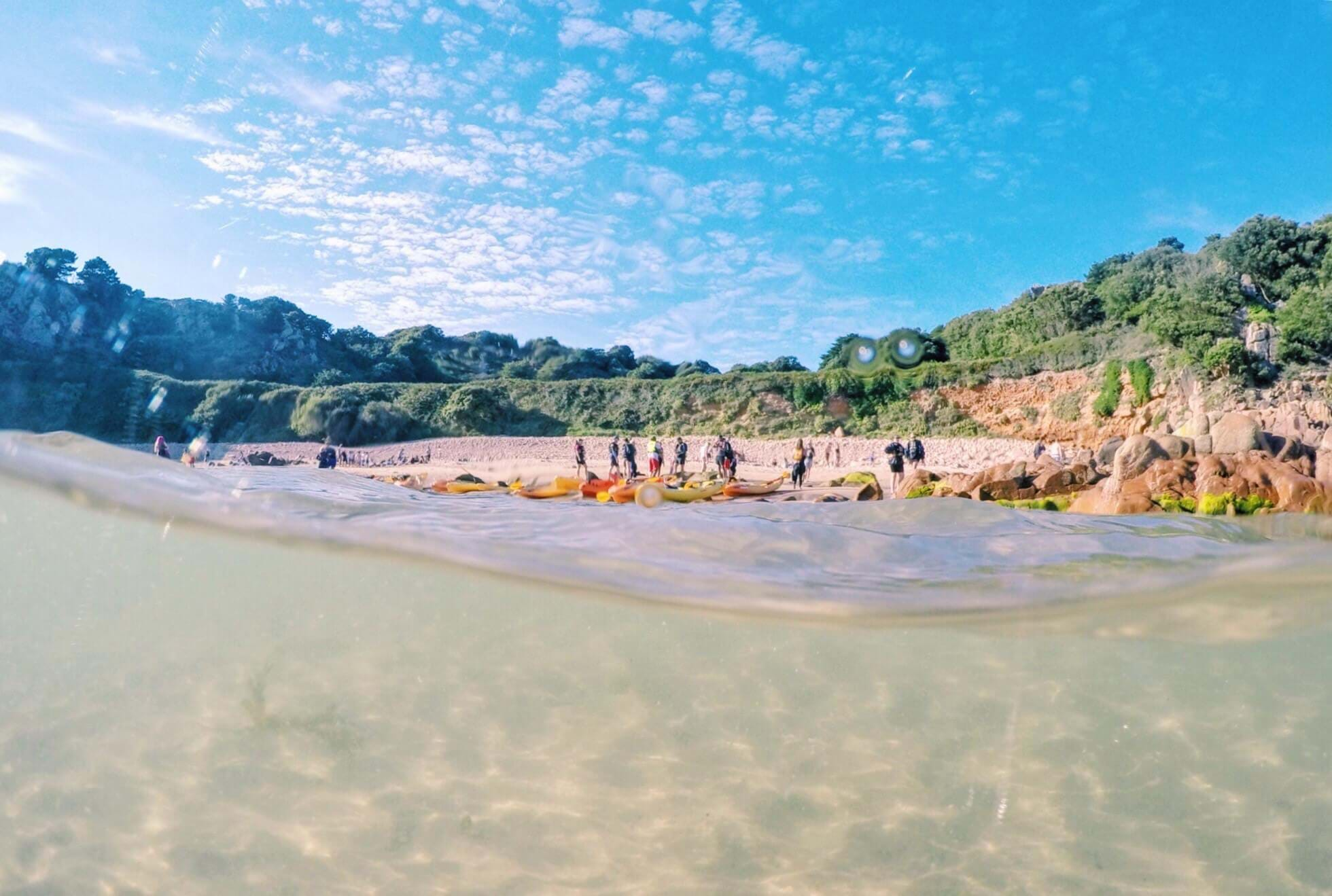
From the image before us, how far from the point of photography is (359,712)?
6.23 meters

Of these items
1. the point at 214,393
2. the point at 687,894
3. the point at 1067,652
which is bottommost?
the point at 687,894

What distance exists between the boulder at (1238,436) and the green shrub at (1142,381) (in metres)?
10.8

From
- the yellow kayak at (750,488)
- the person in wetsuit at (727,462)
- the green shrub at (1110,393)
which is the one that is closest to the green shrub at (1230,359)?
the green shrub at (1110,393)

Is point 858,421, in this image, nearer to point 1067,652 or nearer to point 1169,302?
point 1169,302

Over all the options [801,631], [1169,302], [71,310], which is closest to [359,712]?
[801,631]

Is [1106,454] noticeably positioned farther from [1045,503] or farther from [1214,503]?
[1214,503]

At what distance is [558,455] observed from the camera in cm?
3678

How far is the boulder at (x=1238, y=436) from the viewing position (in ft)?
70.3

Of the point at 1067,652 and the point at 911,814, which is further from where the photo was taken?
the point at 1067,652

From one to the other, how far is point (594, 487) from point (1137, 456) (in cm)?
1375

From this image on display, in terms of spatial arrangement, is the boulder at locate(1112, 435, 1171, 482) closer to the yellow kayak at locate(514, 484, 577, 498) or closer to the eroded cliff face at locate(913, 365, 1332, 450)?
the eroded cliff face at locate(913, 365, 1332, 450)

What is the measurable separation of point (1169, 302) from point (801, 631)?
1334 inches

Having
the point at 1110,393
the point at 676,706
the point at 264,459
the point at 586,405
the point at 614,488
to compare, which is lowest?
the point at 676,706

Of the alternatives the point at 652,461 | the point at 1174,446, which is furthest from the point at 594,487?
the point at 1174,446
